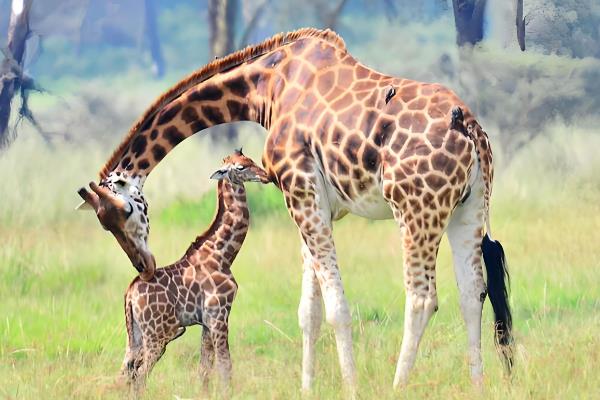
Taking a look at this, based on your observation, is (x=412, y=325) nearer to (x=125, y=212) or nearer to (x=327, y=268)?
(x=327, y=268)

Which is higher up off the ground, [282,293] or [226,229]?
[226,229]

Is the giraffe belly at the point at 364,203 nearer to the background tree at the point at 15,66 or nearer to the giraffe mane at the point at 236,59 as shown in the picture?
the giraffe mane at the point at 236,59

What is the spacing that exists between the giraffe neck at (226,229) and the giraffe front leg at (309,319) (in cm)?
42

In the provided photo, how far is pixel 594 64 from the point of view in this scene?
619 inches

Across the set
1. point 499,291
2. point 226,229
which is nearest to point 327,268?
point 226,229

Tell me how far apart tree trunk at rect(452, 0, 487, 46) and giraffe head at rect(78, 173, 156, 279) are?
9.18m

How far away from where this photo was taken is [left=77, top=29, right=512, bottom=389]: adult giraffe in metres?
6.49

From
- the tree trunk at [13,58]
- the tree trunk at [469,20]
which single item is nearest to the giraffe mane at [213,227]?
the tree trunk at [13,58]

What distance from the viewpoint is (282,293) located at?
10008mm

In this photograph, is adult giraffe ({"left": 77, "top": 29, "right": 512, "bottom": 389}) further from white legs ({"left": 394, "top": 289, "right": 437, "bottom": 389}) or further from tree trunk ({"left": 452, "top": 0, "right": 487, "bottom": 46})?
tree trunk ({"left": 452, "top": 0, "right": 487, "bottom": 46})

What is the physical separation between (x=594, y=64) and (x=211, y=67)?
9368mm

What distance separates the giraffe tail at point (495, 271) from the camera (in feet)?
22.0

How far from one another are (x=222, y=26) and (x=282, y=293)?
19.8ft

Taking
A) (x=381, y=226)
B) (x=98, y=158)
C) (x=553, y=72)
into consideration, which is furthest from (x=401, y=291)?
(x=553, y=72)
